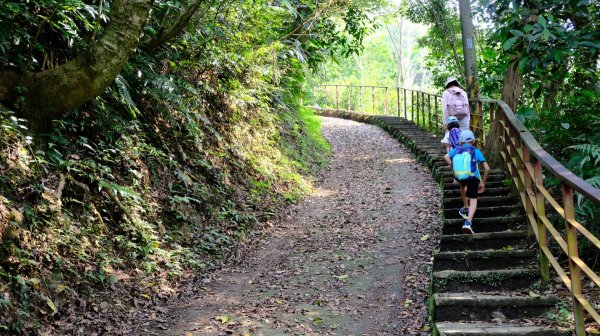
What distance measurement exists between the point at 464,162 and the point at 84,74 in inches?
174

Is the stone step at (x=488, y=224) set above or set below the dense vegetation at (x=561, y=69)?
below

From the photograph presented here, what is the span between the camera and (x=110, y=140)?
21.8 ft

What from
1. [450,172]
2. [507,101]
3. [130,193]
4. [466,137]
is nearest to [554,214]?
[466,137]

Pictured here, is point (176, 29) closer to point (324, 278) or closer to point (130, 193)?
point (130, 193)

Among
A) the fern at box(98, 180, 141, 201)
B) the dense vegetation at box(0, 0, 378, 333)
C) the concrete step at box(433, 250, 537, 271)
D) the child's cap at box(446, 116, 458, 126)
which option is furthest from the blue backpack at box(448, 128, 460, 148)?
the fern at box(98, 180, 141, 201)

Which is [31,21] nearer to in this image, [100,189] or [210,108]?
[100,189]

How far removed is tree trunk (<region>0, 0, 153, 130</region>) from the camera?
521 cm

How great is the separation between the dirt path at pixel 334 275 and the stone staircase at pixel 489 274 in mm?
453

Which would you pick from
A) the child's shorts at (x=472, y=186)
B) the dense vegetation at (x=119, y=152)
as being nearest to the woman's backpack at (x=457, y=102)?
the child's shorts at (x=472, y=186)

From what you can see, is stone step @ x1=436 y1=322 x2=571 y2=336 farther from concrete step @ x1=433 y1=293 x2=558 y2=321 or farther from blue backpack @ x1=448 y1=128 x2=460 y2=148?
blue backpack @ x1=448 y1=128 x2=460 y2=148

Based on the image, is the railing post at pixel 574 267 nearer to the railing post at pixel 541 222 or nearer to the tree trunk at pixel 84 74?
the railing post at pixel 541 222

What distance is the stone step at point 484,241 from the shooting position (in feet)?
19.3

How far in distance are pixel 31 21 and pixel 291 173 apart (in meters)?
6.41

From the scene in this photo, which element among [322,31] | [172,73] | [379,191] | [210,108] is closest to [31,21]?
[172,73]
